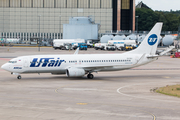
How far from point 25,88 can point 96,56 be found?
13.5 metres

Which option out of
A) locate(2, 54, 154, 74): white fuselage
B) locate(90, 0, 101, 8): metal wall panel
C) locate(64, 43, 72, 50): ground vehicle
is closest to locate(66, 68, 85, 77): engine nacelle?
locate(2, 54, 154, 74): white fuselage

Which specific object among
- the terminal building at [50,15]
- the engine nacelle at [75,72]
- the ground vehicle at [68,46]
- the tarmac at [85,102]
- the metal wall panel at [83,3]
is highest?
the metal wall panel at [83,3]

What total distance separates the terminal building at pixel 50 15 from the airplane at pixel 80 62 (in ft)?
422

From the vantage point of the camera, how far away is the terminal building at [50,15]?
564 feet

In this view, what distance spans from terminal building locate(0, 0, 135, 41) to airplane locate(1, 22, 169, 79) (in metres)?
129

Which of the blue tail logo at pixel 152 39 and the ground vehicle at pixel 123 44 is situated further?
the ground vehicle at pixel 123 44

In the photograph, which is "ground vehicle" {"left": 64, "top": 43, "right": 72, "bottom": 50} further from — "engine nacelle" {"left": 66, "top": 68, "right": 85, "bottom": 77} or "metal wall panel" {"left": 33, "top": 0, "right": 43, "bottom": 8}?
"engine nacelle" {"left": 66, "top": 68, "right": 85, "bottom": 77}

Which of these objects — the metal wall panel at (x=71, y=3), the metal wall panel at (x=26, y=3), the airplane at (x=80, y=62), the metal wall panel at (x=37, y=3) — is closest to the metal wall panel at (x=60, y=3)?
the metal wall panel at (x=71, y=3)

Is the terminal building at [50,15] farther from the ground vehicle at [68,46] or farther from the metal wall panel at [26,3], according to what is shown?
the ground vehicle at [68,46]

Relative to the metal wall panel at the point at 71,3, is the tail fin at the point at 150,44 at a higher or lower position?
lower

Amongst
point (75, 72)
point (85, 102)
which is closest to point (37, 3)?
point (75, 72)

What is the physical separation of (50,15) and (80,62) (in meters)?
138

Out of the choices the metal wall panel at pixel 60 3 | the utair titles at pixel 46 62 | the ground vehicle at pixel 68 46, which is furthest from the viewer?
the metal wall panel at pixel 60 3

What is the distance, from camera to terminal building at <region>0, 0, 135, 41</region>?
17200cm
